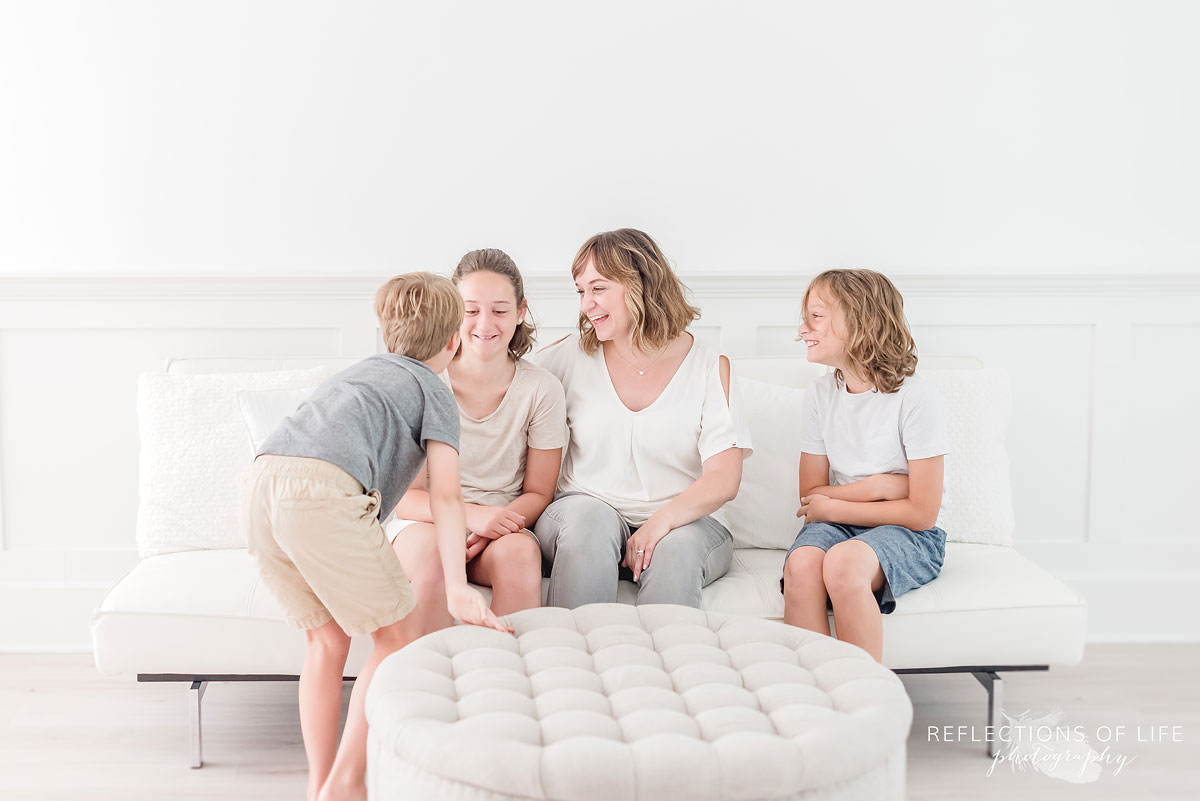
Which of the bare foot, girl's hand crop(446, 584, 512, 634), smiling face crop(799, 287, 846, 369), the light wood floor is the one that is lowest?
the light wood floor

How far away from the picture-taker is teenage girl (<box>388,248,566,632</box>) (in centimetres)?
186

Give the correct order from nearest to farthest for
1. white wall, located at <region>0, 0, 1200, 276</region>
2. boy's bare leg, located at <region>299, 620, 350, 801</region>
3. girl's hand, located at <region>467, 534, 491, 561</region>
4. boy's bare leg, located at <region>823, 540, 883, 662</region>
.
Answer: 1. boy's bare leg, located at <region>299, 620, 350, 801</region>
2. boy's bare leg, located at <region>823, 540, 883, 662</region>
3. girl's hand, located at <region>467, 534, 491, 561</region>
4. white wall, located at <region>0, 0, 1200, 276</region>

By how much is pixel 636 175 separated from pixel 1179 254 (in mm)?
1517

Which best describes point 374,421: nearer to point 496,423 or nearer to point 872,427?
point 496,423

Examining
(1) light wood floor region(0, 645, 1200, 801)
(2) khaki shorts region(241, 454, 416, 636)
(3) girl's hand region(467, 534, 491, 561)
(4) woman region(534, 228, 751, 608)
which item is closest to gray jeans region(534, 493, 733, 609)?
(4) woman region(534, 228, 751, 608)

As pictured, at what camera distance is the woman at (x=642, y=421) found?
6.21 feet

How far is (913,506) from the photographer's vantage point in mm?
1888

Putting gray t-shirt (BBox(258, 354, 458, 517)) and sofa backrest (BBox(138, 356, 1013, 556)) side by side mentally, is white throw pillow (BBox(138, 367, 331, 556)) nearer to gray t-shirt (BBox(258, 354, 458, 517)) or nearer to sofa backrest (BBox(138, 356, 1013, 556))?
sofa backrest (BBox(138, 356, 1013, 556))

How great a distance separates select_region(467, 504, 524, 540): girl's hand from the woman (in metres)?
0.07

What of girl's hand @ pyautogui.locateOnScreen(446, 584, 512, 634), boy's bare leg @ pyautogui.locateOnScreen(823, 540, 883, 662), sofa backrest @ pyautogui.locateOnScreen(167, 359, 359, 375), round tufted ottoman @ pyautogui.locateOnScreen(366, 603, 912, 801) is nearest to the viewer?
round tufted ottoman @ pyautogui.locateOnScreen(366, 603, 912, 801)

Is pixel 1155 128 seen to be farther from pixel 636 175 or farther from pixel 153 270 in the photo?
pixel 153 270

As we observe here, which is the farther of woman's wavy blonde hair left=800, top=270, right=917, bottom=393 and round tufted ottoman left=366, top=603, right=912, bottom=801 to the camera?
woman's wavy blonde hair left=800, top=270, right=917, bottom=393

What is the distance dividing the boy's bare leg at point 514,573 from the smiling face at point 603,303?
1.57 ft

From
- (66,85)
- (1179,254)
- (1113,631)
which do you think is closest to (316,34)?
(66,85)
